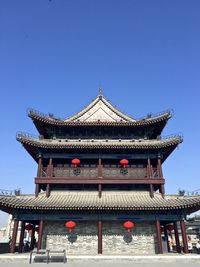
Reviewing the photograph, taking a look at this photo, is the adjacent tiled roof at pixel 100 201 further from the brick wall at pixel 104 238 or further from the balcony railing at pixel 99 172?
the brick wall at pixel 104 238

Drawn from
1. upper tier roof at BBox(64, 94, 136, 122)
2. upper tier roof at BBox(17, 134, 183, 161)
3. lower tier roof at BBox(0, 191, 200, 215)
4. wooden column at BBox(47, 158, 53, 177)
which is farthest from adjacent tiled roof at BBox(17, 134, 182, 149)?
upper tier roof at BBox(64, 94, 136, 122)

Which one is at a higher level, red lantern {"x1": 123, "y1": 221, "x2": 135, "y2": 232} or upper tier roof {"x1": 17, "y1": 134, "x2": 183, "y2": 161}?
upper tier roof {"x1": 17, "y1": 134, "x2": 183, "y2": 161}

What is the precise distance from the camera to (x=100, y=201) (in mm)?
19484

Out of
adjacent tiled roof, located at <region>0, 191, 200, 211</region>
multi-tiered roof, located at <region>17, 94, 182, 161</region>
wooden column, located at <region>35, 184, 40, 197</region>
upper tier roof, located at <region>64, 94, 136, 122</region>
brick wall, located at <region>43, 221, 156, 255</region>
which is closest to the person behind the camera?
adjacent tiled roof, located at <region>0, 191, 200, 211</region>

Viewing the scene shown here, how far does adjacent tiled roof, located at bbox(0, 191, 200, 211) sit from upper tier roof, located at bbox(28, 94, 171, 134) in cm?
613

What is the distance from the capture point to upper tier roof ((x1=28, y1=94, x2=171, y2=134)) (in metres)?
23.1

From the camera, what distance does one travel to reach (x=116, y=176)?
69.8 ft

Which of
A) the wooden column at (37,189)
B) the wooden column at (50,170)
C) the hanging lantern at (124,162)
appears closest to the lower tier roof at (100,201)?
the wooden column at (37,189)

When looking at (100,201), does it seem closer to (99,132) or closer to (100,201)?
(100,201)

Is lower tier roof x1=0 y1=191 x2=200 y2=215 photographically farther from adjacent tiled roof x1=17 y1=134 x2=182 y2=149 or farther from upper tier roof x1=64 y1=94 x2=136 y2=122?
upper tier roof x1=64 y1=94 x2=136 y2=122

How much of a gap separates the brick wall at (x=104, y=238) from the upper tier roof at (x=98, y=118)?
8529 millimetres

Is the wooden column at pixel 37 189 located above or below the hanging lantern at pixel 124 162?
below

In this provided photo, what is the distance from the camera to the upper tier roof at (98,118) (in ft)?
75.9

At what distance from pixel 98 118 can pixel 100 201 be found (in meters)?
9.63
